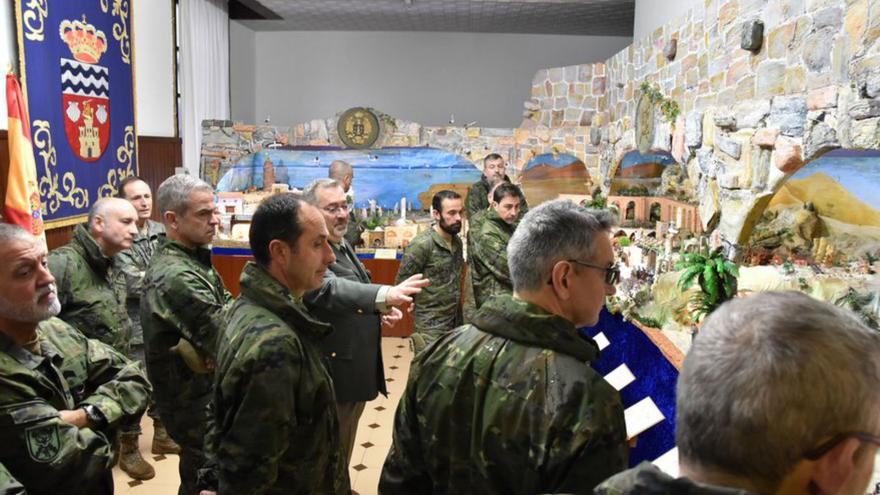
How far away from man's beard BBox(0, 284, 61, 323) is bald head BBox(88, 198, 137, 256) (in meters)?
1.91

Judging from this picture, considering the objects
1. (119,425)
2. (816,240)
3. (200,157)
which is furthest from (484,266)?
(200,157)

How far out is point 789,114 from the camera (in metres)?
4.41

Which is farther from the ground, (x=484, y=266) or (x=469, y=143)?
(x=469, y=143)

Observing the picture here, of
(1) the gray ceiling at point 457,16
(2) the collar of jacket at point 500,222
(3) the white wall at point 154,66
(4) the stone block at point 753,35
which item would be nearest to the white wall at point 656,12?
(4) the stone block at point 753,35

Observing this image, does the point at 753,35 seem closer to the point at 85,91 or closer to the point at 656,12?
the point at 656,12

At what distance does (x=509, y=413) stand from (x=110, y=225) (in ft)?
10.9

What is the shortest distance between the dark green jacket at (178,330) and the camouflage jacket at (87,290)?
0.74 metres

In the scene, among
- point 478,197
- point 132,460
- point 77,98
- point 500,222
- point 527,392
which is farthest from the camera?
point 478,197

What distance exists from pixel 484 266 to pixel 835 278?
8.07 ft

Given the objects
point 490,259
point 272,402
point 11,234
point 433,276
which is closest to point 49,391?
point 11,234

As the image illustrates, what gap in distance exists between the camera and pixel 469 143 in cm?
1090

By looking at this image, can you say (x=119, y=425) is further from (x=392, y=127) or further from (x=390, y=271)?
(x=392, y=127)

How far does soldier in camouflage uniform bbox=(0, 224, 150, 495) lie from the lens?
2125mm

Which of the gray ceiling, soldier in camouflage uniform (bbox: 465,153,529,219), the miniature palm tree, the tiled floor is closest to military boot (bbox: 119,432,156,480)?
the tiled floor
